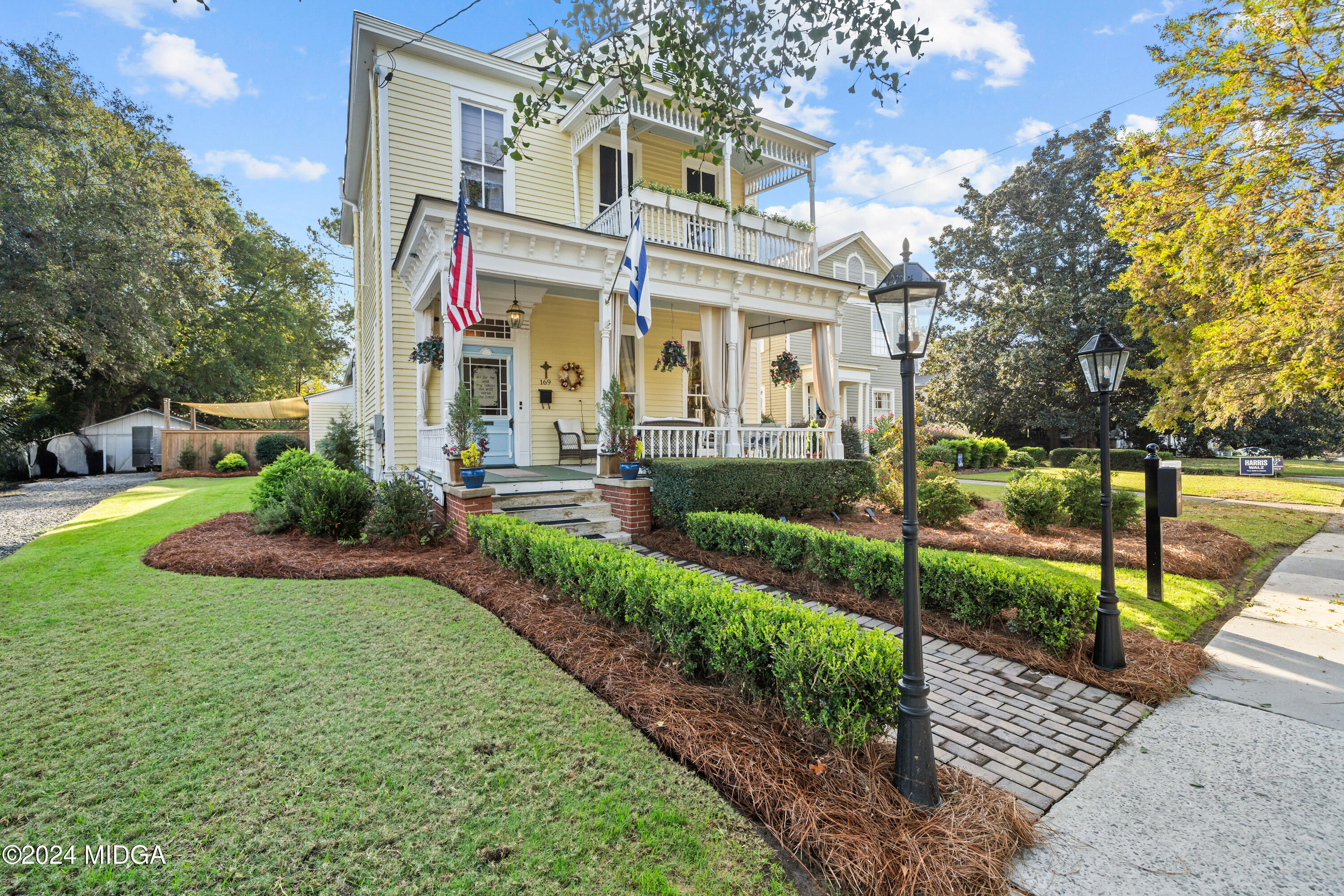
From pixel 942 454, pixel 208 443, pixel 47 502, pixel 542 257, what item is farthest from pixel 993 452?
pixel 208 443

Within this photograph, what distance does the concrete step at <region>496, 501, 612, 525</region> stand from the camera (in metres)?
7.09

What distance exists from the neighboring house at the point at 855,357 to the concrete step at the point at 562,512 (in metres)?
11.7

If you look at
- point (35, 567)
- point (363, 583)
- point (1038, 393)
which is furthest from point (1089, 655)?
point (1038, 393)

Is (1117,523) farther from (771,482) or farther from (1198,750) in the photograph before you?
(1198,750)

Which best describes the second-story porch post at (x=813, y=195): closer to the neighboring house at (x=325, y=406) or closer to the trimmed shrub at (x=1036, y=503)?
the trimmed shrub at (x=1036, y=503)

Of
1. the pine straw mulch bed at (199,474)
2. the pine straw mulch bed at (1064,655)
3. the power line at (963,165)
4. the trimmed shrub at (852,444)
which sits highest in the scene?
the power line at (963,165)

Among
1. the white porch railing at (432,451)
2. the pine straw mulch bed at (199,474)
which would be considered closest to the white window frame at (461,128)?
the white porch railing at (432,451)

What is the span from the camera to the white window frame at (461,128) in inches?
381

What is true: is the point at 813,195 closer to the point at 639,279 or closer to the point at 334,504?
the point at 639,279

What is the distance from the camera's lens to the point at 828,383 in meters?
10.2

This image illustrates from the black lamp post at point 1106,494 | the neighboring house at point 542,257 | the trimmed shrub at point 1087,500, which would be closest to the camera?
the black lamp post at point 1106,494

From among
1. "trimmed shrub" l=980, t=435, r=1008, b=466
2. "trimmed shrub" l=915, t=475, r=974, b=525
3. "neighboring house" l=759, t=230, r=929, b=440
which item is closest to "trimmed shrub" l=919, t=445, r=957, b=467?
"trimmed shrub" l=980, t=435, r=1008, b=466

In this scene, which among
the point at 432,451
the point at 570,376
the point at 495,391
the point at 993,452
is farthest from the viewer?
the point at 993,452

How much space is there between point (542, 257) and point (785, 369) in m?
4.82
